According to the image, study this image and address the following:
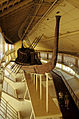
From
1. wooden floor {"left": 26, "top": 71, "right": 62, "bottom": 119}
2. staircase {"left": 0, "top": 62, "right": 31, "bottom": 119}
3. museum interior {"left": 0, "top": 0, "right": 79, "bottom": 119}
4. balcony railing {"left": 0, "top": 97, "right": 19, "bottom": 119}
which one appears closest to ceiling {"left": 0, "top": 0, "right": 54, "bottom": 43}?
museum interior {"left": 0, "top": 0, "right": 79, "bottom": 119}

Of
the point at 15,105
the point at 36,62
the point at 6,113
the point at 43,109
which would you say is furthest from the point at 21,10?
the point at 15,105

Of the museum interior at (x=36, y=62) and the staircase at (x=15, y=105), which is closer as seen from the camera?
the museum interior at (x=36, y=62)

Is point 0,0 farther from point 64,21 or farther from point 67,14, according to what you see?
point 64,21

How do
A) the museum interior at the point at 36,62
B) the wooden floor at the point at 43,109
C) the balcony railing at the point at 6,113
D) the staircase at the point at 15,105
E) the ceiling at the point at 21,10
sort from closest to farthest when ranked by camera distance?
the wooden floor at the point at 43,109 → the museum interior at the point at 36,62 → the ceiling at the point at 21,10 → the balcony railing at the point at 6,113 → the staircase at the point at 15,105

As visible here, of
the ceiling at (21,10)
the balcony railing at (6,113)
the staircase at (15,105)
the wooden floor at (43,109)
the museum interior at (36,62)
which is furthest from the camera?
the staircase at (15,105)

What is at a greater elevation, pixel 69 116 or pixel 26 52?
pixel 26 52

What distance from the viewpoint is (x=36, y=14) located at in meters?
3.92

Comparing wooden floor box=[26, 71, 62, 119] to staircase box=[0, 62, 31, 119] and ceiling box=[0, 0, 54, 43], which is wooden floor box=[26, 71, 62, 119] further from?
staircase box=[0, 62, 31, 119]

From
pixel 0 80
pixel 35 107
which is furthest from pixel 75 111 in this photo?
pixel 35 107

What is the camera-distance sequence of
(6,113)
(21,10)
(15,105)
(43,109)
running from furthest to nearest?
(15,105) → (6,113) → (21,10) → (43,109)

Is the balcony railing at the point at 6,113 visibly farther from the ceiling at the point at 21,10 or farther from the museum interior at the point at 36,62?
the ceiling at the point at 21,10

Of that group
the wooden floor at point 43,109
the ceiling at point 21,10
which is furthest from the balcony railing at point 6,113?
the ceiling at point 21,10

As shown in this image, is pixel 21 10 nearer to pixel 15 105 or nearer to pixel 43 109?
pixel 43 109

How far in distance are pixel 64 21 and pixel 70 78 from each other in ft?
18.9
